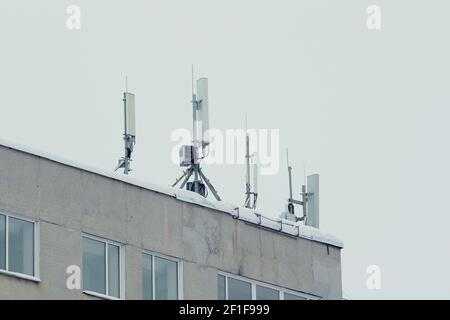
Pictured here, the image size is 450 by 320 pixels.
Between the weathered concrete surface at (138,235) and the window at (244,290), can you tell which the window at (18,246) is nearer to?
the weathered concrete surface at (138,235)

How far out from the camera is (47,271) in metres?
41.5

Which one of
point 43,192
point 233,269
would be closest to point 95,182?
point 43,192

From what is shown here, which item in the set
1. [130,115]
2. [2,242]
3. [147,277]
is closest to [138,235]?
[147,277]

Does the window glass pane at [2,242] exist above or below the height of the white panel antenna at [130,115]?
below

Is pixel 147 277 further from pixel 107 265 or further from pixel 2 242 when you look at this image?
pixel 2 242

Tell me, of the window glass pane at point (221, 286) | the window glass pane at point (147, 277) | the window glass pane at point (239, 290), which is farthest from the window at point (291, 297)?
the window glass pane at point (147, 277)

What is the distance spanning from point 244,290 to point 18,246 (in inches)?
256

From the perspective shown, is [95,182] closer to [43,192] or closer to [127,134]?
[43,192]

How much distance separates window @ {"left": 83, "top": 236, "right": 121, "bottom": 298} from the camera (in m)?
42.6

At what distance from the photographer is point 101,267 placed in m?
43.0

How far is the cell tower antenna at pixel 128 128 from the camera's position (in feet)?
161

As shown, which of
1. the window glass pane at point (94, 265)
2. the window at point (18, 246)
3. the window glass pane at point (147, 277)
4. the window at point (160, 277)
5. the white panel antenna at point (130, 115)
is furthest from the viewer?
the white panel antenna at point (130, 115)

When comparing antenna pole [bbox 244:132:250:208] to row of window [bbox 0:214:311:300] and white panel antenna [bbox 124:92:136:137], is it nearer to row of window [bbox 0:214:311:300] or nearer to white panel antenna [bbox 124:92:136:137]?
white panel antenna [bbox 124:92:136:137]

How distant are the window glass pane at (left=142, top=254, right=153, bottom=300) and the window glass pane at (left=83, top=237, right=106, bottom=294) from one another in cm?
110
